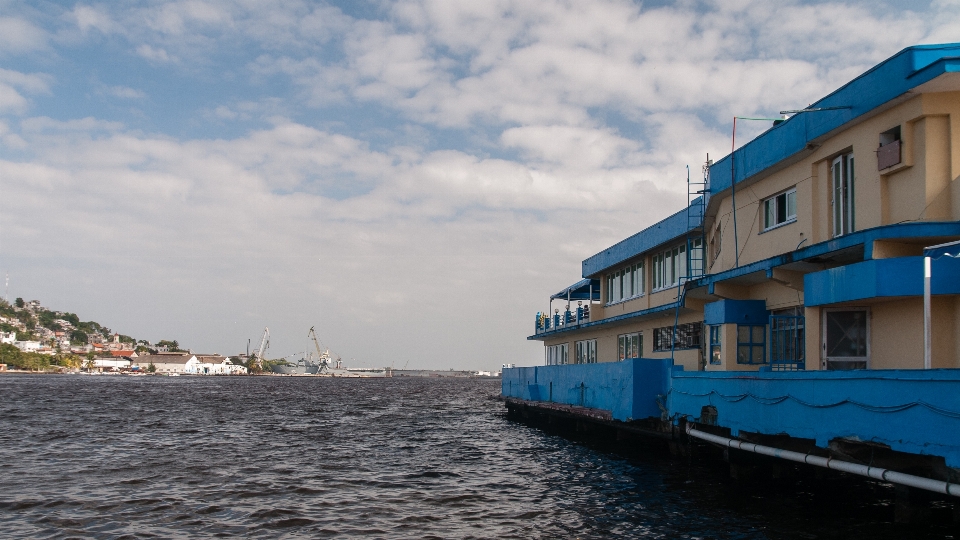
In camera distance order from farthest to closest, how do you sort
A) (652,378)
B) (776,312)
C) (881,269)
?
(652,378), (776,312), (881,269)

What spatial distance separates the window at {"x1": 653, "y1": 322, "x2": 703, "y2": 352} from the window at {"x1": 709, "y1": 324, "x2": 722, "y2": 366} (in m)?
2.18

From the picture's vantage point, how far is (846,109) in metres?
16.2

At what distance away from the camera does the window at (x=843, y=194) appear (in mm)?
16781

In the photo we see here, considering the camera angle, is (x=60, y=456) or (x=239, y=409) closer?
(x=60, y=456)

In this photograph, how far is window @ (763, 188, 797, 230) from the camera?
19.3 meters

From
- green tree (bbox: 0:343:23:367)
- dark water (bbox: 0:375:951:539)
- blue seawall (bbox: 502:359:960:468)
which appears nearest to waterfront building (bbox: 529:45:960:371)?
blue seawall (bbox: 502:359:960:468)

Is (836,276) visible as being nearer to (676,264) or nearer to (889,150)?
(889,150)

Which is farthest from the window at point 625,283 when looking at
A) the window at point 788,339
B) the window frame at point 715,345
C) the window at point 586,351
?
the window at point 788,339

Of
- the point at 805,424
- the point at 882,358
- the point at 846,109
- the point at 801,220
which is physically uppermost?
the point at 846,109

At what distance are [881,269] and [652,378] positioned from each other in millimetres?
10051

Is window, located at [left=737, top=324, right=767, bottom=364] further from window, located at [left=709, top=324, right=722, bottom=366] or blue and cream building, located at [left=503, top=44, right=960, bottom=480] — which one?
window, located at [left=709, top=324, right=722, bottom=366]

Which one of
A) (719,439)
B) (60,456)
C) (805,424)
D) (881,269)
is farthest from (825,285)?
(60,456)

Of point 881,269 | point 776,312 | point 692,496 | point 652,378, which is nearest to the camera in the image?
point 881,269

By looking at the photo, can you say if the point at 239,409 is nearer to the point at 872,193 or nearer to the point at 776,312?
the point at 776,312
